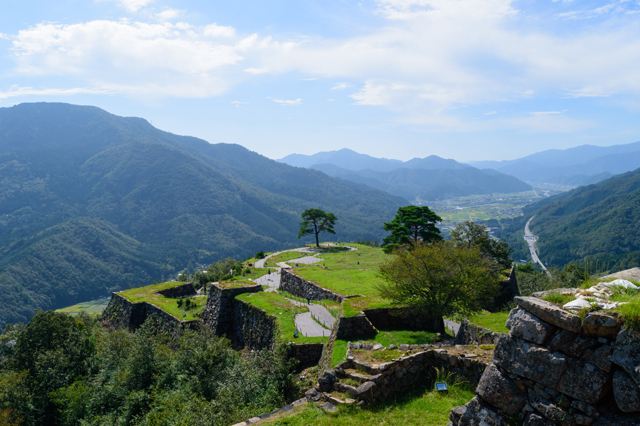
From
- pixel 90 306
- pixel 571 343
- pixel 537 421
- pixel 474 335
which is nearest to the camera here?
pixel 571 343

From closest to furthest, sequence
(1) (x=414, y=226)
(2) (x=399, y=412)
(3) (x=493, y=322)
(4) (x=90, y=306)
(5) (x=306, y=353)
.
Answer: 1. (2) (x=399, y=412)
2. (3) (x=493, y=322)
3. (5) (x=306, y=353)
4. (1) (x=414, y=226)
5. (4) (x=90, y=306)

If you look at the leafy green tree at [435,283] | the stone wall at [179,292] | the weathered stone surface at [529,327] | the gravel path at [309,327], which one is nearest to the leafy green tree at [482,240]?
the leafy green tree at [435,283]

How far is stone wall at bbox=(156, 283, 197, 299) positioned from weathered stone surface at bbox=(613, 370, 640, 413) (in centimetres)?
4580

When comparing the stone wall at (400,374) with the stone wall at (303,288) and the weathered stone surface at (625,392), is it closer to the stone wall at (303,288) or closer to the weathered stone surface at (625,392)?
the weathered stone surface at (625,392)

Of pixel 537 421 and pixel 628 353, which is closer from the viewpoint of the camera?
pixel 628 353

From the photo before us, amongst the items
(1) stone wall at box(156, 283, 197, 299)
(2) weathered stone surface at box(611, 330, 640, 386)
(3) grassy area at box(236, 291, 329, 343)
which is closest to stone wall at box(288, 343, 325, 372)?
(3) grassy area at box(236, 291, 329, 343)

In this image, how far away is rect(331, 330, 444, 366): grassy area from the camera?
16.7 meters

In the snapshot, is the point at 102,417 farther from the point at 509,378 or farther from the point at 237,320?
the point at 509,378

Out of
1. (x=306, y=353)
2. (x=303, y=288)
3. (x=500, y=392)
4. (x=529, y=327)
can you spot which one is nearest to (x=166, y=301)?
(x=303, y=288)

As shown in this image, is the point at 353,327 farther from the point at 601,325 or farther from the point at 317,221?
the point at 317,221

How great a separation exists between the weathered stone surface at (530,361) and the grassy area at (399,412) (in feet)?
11.4

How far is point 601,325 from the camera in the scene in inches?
214

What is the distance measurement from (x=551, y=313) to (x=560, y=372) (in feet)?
3.28

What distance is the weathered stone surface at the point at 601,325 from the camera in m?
5.33
